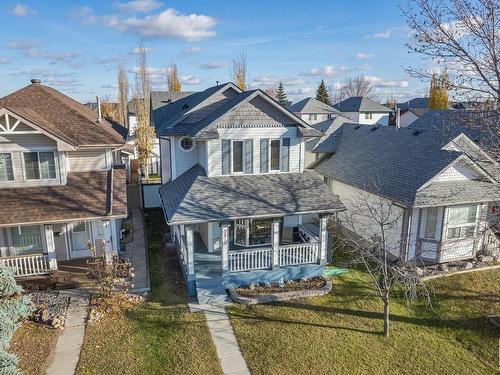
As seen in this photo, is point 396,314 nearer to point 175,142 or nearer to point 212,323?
point 212,323

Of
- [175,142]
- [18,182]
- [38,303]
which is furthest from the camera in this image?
[175,142]

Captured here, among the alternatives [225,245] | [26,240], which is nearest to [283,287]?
[225,245]

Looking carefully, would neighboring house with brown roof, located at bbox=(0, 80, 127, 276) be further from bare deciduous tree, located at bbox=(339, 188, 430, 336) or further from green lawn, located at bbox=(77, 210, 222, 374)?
bare deciduous tree, located at bbox=(339, 188, 430, 336)

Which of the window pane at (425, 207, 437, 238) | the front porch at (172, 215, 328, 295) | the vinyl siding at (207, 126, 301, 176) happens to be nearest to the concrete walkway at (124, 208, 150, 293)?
the front porch at (172, 215, 328, 295)

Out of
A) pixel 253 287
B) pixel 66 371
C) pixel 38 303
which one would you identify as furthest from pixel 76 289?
pixel 253 287

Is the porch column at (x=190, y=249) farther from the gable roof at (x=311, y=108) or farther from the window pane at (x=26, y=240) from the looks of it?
the gable roof at (x=311, y=108)

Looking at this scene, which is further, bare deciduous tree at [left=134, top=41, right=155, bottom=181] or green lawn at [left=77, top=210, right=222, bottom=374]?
bare deciduous tree at [left=134, top=41, right=155, bottom=181]
